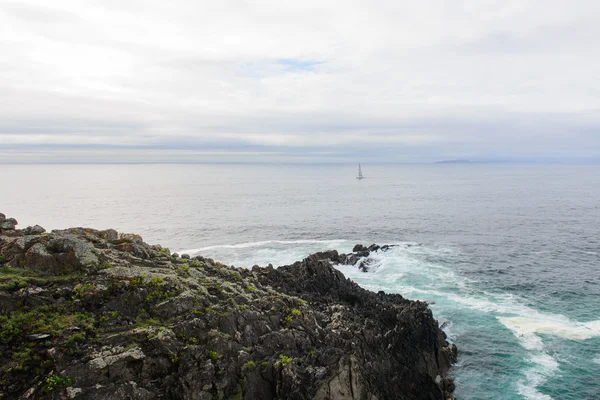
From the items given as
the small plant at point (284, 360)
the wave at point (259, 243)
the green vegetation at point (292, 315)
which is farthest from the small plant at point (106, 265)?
the wave at point (259, 243)

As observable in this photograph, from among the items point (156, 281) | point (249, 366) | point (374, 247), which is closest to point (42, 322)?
point (156, 281)

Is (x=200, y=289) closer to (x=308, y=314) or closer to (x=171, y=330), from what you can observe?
(x=171, y=330)

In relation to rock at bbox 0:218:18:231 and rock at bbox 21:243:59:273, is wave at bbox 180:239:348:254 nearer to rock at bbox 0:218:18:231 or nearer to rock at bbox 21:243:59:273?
rock at bbox 0:218:18:231

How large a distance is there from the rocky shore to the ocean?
10.1 meters

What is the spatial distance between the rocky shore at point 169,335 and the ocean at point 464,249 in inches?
396

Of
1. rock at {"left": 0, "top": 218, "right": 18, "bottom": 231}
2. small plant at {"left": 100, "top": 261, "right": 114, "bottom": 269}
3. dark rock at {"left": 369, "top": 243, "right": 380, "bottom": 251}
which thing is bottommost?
dark rock at {"left": 369, "top": 243, "right": 380, "bottom": 251}

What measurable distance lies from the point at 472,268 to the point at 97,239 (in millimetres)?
55919

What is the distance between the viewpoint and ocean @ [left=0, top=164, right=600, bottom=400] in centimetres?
3753

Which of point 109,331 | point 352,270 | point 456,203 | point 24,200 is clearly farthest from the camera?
point 24,200

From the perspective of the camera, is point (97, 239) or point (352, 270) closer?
point (97, 239)

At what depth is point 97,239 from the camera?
3216 cm

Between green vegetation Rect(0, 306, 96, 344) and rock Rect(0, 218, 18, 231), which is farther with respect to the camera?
rock Rect(0, 218, 18, 231)

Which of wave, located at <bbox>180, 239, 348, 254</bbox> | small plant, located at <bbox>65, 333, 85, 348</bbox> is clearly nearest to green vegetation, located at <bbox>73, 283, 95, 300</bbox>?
small plant, located at <bbox>65, 333, 85, 348</bbox>

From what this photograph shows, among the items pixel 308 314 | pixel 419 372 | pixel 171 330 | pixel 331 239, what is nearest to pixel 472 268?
pixel 331 239
